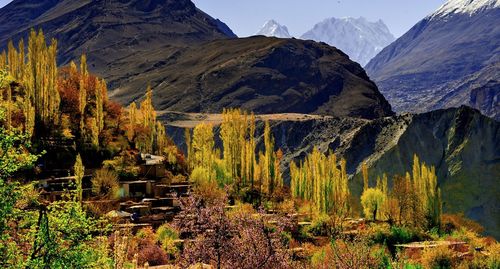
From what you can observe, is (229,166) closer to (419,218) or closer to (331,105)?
(419,218)

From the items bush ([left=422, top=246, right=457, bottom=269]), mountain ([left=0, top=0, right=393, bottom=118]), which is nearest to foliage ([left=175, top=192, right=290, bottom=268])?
bush ([left=422, top=246, right=457, bottom=269])

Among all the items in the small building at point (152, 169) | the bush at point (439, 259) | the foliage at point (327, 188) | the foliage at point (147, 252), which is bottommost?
the bush at point (439, 259)

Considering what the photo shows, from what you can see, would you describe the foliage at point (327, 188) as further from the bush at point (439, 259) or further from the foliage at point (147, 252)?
the foliage at point (147, 252)

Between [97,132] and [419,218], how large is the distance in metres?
22.0

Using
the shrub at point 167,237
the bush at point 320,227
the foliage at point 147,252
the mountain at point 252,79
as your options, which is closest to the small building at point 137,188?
the shrub at point 167,237

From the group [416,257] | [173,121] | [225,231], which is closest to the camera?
[225,231]

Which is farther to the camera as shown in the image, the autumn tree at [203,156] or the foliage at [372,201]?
the foliage at [372,201]

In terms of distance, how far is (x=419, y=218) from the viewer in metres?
42.0

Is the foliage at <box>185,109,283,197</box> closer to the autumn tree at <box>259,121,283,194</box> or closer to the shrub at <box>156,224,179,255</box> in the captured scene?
the autumn tree at <box>259,121,283,194</box>

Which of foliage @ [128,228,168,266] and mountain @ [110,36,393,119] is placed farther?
mountain @ [110,36,393,119]

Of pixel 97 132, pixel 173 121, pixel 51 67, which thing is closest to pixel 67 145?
pixel 97 132

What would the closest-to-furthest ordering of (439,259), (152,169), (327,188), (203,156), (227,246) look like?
(227,246), (439,259), (327,188), (152,169), (203,156)

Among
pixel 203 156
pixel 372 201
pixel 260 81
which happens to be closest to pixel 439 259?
pixel 372 201

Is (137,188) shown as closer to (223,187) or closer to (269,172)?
(223,187)
